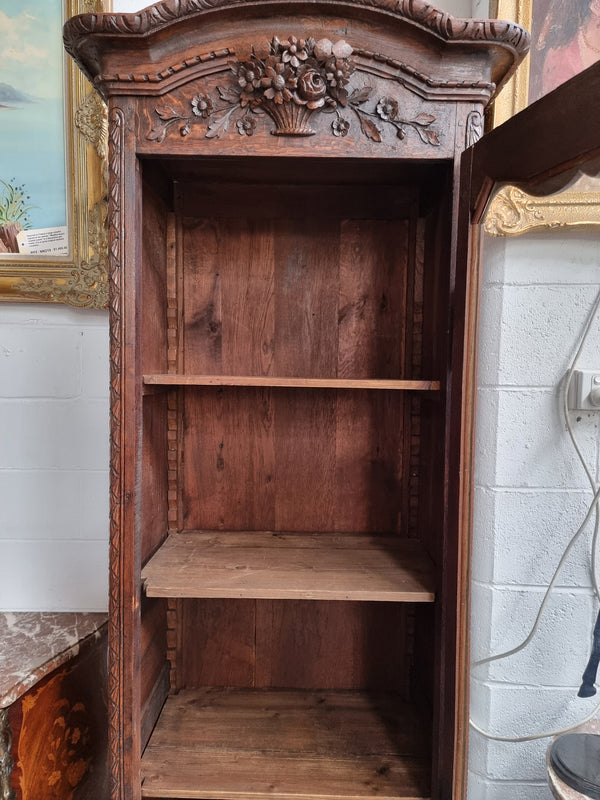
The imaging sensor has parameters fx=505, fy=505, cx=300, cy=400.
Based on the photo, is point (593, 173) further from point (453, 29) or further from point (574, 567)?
point (574, 567)

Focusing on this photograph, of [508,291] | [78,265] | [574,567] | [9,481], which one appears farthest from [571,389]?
[9,481]

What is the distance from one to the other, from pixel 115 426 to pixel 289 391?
0.49m

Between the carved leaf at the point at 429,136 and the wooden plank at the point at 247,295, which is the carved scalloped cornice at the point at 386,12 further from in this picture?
the wooden plank at the point at 247,295

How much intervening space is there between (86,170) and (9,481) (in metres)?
0.87

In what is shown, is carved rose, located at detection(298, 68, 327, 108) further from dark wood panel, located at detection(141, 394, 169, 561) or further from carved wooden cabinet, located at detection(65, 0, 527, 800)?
dark wood panel, located at detection(141, 394, 169, 561)

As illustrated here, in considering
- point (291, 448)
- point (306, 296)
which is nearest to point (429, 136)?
point (306, 296)

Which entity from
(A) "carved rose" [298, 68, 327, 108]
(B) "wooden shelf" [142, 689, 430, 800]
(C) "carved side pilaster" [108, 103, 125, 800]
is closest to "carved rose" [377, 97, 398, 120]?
(A) "carved rose" [298, 68, 327, 108]

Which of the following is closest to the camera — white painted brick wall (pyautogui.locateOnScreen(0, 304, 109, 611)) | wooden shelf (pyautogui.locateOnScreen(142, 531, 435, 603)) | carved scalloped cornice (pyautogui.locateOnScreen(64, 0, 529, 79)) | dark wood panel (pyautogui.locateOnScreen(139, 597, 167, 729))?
carved scalloped cornice (pyautogui.locateOnScreen(64, 0, 529, 79))

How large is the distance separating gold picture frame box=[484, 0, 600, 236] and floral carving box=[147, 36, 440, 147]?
1.10 ft

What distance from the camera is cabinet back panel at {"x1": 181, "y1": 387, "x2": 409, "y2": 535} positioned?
129 cm

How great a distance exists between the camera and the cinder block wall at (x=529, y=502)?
3.86 ft

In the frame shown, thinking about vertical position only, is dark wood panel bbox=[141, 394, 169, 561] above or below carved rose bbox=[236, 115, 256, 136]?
below

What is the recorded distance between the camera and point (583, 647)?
1264 millimetres

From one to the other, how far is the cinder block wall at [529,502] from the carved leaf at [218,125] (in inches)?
24.6
